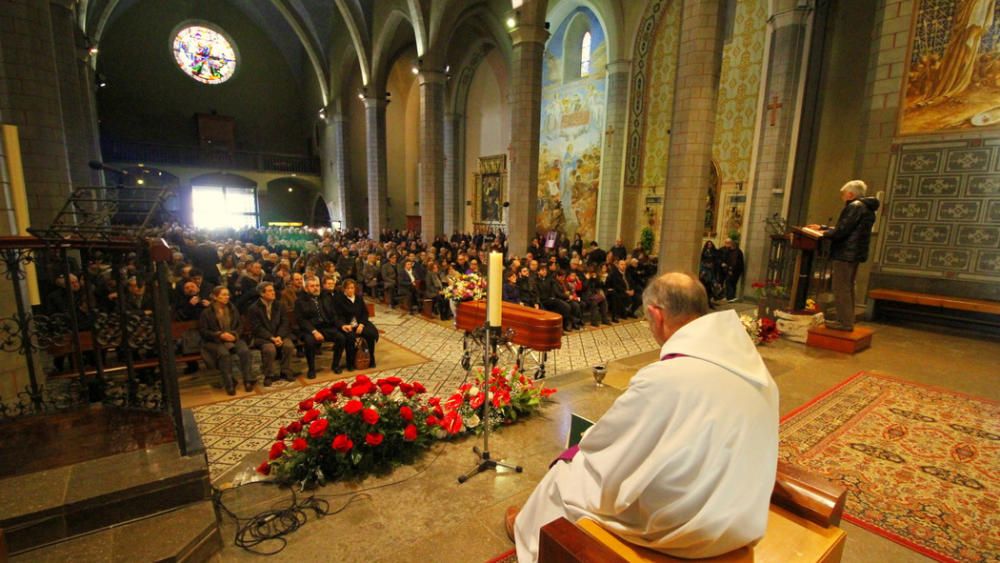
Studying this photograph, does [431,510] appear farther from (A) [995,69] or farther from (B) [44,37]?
(A) [995,69]

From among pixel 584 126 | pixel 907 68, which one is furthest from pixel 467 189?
pixel 907 68

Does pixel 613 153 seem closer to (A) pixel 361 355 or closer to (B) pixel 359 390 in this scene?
(A) pixel 361 355

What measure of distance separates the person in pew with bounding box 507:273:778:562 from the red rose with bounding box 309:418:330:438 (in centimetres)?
182

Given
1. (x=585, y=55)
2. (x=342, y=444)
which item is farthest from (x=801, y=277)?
(x=585, y=55)

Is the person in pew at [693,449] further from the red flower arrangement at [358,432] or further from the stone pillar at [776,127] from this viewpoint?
the stone pillar at [776,127]

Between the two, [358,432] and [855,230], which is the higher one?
[855,230]

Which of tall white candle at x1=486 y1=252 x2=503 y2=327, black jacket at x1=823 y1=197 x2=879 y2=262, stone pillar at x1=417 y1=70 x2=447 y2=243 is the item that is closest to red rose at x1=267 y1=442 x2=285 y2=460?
tall white candle at x1=486 y1=252 x2=503 y2=327

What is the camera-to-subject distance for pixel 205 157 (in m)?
21.6

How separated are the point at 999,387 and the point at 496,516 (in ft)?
17.7

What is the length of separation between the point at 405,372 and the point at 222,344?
2.10 meters

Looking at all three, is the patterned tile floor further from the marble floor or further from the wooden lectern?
the wooden lectern

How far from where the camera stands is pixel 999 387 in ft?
14.8

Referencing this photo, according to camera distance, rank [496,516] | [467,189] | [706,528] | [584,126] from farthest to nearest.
→ [467,189] < [584,126] < [496,516] < [706,528]

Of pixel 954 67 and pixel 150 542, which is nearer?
pixel 150 542
